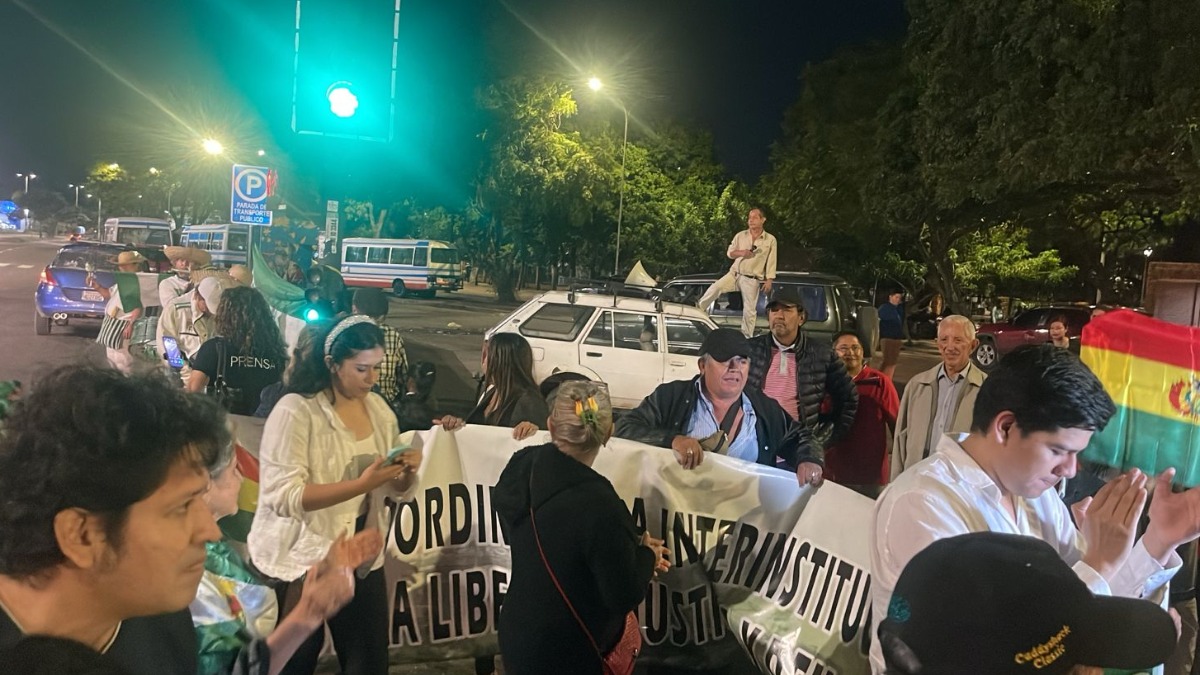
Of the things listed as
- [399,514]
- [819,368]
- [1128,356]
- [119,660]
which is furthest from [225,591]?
Answer: [819,368]

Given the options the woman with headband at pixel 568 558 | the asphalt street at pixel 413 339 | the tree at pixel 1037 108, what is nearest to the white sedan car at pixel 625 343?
the asphalt street at pixel 413 339

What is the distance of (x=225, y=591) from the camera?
2125mm

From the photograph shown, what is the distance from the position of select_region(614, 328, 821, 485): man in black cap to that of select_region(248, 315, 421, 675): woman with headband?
132cm

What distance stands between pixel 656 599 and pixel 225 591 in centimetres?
221

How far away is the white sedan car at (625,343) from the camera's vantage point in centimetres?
968

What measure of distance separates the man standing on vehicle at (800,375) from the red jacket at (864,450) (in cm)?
13

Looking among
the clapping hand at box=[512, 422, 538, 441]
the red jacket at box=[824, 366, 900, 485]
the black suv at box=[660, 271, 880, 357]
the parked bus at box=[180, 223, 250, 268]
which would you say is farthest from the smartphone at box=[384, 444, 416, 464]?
the parked bus at box=[180, 223, 250, 268]

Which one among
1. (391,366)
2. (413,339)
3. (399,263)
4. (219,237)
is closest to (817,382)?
(391,366)

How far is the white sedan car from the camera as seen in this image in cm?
968

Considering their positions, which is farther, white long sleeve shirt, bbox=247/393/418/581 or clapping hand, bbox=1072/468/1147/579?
white long sleeve shirt, bbox=247/393/418/581

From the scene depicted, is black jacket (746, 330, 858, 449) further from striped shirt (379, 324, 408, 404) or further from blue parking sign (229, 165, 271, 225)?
blue parking sign (229, 165, 271, 225)

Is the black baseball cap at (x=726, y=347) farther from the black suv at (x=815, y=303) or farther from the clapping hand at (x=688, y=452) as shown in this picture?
the black suv at (x=815, y=303)

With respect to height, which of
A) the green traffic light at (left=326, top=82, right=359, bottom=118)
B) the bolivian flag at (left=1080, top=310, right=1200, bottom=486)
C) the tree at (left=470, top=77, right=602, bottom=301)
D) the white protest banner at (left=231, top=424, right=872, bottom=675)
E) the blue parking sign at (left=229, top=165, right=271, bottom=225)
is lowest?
the white protest banner at (left=231, top=424, right=872, bottom=675)

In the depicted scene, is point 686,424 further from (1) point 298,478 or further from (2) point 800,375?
(1) point 298,478
